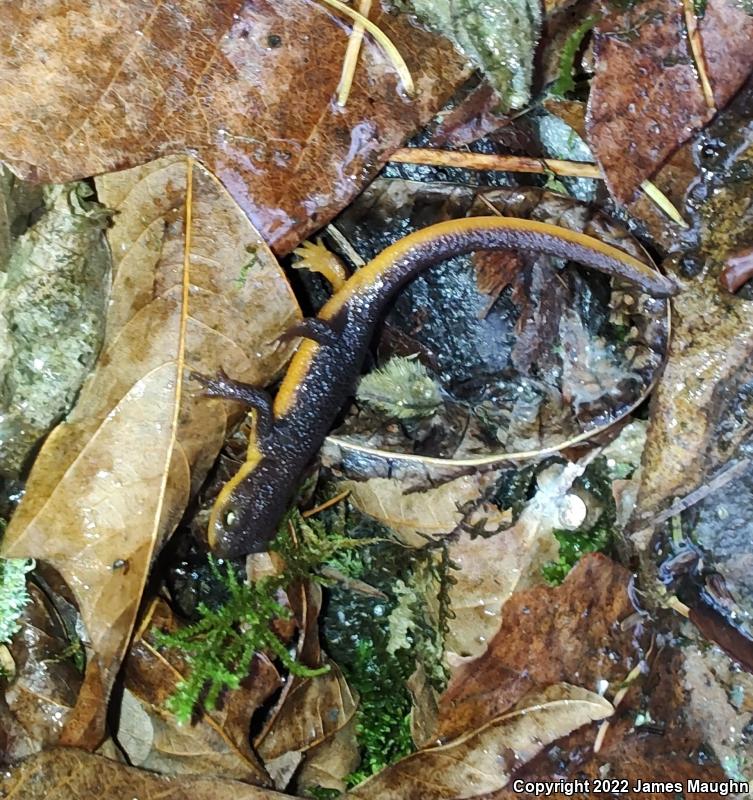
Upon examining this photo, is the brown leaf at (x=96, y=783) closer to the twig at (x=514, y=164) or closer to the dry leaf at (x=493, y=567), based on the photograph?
the dry leaf at (x=493, y=567)

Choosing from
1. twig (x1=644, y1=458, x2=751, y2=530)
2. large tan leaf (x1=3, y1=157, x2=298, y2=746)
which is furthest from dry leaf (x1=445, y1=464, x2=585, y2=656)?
large tan leaf (x1=3, y1=157, x2=298, y2=746)

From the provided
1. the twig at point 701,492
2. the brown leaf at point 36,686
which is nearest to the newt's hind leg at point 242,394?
the brown leaf at point 36,686

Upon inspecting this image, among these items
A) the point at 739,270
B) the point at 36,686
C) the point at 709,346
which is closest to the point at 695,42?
the point at 739,270

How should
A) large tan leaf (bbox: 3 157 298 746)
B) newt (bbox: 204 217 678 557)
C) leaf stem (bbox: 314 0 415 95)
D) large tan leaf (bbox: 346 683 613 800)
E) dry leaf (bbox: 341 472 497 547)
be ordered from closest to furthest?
large tan leaf (bbox: 3 157 298 746)
leaf stem (bbox: 314 0 415 95)
large tan leaf (bbox: 346 683 613 800)
newt (bbox: 204 217 678 557)
dry leaf (bbox: 341 472 497 547)

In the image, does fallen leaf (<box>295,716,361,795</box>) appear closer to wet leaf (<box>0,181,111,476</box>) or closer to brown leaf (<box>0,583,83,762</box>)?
brown leaf (<box>0,583,83,762</box>)

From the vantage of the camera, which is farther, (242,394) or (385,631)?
(385,631)

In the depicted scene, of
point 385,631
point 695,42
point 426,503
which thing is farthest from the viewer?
point 385,631

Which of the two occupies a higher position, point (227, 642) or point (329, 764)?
point (227, 642)

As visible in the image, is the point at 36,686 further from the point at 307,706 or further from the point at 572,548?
the point at 572,548
